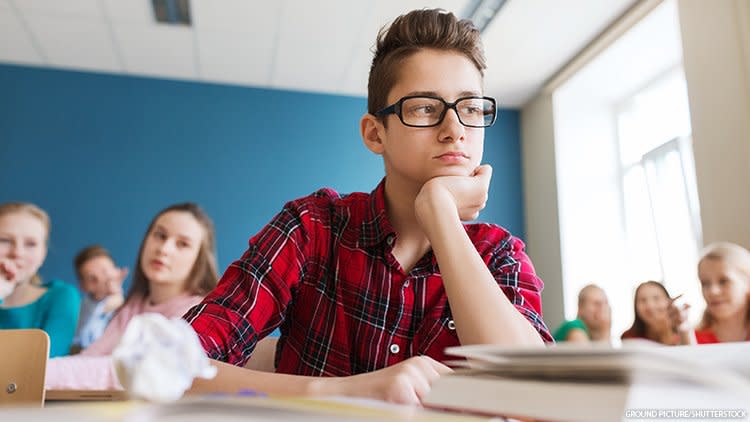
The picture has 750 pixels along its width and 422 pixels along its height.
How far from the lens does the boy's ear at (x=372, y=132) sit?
125cm

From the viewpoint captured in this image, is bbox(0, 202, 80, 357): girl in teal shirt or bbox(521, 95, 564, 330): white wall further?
bbox(521, 95, 564, 330): white wall

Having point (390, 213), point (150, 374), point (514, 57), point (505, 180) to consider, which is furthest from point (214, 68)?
point (150, 374)

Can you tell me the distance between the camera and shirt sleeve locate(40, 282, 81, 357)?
8.34 ft

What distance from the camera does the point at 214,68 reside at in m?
4.71

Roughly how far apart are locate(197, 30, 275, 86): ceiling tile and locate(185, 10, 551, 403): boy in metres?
3.27

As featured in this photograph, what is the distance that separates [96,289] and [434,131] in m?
3.63

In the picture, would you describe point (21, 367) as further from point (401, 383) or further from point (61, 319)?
point (61, 319)

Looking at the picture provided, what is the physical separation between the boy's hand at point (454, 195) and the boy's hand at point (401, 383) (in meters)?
0.39

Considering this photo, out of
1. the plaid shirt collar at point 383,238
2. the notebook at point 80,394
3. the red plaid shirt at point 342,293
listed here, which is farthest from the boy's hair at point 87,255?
the plaid shirt collar at point 383,238

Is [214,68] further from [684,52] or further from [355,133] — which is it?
[684,52]

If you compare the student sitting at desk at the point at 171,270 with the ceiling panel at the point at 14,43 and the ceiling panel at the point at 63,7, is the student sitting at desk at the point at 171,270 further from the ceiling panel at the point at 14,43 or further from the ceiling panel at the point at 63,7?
the ceiling panel at the point at 14,43

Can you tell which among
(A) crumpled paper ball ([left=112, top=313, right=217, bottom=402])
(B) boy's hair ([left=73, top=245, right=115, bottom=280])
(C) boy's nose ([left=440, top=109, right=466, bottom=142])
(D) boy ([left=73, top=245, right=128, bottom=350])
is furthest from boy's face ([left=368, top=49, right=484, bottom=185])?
(B) boy's hair ([left=73, top=245, right=115, bottom=280])

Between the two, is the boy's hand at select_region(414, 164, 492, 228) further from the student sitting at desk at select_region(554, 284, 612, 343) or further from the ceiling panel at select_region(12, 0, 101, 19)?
the ceiling panel at select_region(12, 0, 101, 19)

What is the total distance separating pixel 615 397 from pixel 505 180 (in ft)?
16.7
